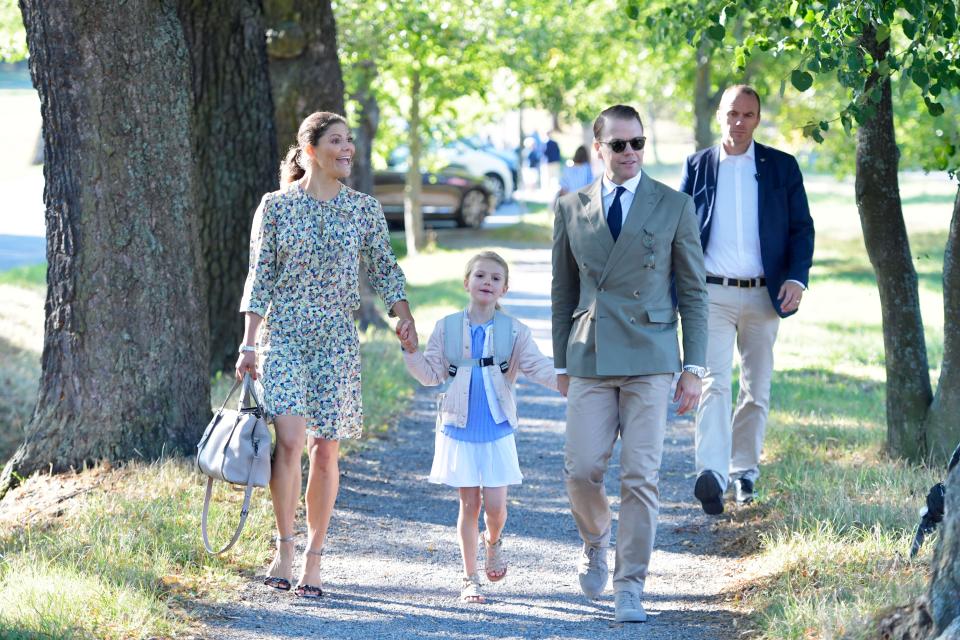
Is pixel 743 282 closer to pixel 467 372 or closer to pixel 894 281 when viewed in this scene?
pixel 894 281

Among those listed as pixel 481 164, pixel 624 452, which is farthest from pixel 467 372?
pixel 481 164

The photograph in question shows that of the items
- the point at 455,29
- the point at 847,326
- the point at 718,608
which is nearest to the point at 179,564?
the point at 718,608

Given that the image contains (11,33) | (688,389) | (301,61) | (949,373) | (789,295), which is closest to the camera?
(688,389)

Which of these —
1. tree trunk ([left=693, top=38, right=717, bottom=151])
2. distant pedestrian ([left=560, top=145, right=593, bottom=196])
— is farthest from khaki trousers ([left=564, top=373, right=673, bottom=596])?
tree trunk ([left=693, top=38, right=717, bottom=151])

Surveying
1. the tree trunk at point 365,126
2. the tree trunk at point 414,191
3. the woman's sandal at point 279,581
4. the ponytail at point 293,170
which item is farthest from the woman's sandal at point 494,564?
the tree trunk at point 414,191

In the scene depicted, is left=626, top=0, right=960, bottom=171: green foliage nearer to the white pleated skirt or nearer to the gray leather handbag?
the white pleated skirt

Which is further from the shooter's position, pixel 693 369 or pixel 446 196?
pixel 446 196

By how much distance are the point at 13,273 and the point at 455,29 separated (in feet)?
25.4

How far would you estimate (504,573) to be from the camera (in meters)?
6.13

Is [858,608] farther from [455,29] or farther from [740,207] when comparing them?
[455,29]

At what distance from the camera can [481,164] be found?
1369 inches

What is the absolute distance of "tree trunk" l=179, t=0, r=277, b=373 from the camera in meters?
10.4

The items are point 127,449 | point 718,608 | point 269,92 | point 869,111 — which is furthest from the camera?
point 269,92

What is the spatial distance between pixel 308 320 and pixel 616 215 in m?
1.41
